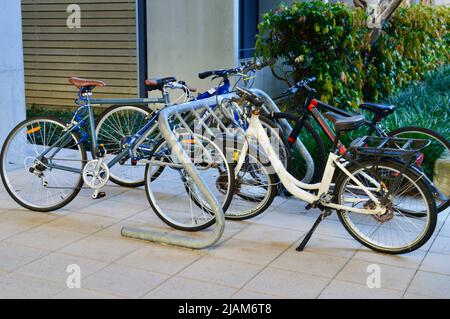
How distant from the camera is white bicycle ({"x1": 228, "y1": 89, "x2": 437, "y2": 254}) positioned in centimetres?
474

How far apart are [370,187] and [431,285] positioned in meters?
0.92

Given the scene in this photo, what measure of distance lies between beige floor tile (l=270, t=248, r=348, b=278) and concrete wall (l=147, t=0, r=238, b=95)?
5.98m

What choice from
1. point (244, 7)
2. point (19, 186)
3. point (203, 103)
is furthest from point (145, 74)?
point (203, 103)

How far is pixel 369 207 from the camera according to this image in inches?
193

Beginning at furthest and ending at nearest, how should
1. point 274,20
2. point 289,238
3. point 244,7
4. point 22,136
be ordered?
1. point 244,7
2. point 274,20
3. point 22,136
4. point 289,238

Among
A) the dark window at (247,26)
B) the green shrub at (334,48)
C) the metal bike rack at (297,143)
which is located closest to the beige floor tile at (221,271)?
the metal bike rack at (297,143)

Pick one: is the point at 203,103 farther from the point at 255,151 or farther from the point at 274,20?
the point at 274,20

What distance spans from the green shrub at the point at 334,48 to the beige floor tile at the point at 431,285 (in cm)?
433

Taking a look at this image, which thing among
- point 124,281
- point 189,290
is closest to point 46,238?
point 124,281

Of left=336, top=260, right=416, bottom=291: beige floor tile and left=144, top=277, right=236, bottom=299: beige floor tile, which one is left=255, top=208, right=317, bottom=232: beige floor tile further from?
left=144, top=277, right=236, bottom=299: beige floor tile

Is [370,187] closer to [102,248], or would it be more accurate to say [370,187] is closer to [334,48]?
[102,248]

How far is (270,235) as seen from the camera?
5.42 m

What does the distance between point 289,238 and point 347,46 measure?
4.34 meters

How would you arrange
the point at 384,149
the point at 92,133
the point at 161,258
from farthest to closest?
1. the point at 92,133
2. the point at 161,258
3. the point at 384,149
